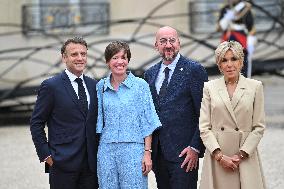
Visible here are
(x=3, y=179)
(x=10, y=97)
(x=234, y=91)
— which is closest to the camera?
(x=234, y=91)

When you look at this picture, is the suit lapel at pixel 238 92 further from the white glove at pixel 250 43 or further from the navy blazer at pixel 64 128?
the white glove at pixel 250 43

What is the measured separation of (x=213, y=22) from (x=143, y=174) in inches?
447

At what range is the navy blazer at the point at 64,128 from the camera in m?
4.29

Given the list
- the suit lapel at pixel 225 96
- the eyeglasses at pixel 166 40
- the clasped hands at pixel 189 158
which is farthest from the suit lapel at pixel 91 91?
the suit lapel at pixel 225 96

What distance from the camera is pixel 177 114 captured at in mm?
4391

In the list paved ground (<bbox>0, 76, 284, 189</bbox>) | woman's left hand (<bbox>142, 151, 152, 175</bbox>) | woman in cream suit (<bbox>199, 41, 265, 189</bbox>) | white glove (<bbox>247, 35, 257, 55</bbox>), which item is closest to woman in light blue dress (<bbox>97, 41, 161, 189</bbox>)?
woman's left hand (<bbox>142, 151, 152, 175</bbox>)

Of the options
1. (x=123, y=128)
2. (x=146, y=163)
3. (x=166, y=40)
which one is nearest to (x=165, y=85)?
(x=166, y=40)

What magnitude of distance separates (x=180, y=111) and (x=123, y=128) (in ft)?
1.32

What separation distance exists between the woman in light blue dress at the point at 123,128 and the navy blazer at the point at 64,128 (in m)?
0.07

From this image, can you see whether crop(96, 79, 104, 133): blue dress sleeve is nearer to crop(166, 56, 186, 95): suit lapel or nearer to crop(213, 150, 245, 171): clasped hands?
crop(166, 56, 186, 95): suit lapel

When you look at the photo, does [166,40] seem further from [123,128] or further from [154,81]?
[123,128]

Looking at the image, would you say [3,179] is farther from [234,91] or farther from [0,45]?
[0,45]

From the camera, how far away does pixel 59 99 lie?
4.30m

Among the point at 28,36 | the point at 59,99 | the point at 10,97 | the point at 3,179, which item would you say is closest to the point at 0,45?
the point at 28,36
